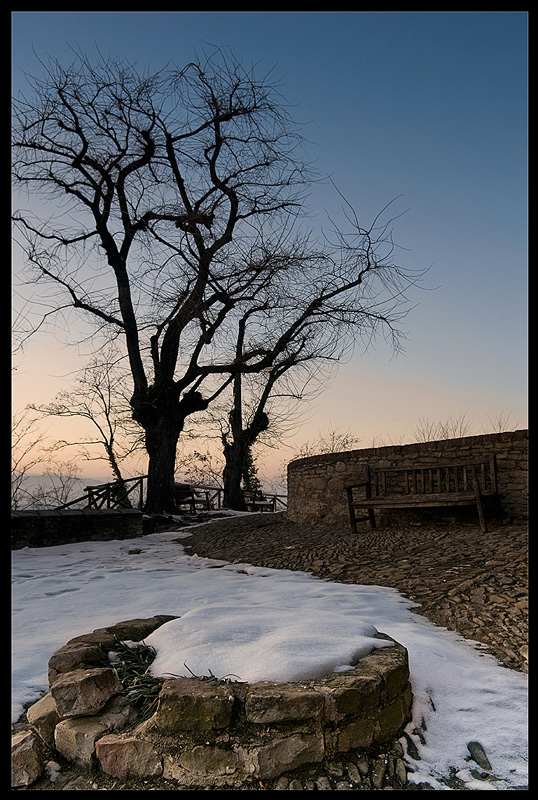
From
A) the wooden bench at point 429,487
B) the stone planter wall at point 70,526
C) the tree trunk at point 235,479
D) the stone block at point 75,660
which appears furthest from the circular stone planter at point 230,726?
the tree trunk at point 235,479

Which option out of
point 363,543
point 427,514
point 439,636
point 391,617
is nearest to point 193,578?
point 363,543

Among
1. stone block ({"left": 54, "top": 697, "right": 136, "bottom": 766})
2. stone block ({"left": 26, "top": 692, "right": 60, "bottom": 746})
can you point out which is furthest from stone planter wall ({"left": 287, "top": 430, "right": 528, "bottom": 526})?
stone block ({"left": 26, "top": 692, "right": 60, "bottom": 746})

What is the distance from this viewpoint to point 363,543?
7.10 m

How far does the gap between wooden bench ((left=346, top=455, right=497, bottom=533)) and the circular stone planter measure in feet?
16.3

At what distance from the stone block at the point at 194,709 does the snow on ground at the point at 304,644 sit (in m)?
0.22

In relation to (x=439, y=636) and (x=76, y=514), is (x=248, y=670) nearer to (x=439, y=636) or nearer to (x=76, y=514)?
(x=439, y=636)

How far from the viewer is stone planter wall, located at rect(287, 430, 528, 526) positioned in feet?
24.3

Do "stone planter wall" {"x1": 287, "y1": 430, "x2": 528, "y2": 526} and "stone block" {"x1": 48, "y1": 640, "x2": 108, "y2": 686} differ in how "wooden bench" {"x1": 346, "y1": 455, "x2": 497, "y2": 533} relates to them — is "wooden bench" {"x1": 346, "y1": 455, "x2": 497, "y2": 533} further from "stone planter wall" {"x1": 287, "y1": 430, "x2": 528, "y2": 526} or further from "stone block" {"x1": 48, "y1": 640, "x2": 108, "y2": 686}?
"stone block" {"x1": 48, "y1": 640, "x2": 108, "y2": 686}

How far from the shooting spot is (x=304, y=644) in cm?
270

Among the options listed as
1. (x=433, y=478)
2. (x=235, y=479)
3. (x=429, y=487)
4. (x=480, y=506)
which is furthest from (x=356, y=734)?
(x=235, y=479)

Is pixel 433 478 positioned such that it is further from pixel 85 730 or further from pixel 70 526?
pixel 85 730

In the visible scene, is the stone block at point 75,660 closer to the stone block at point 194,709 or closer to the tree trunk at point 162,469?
the stone block at point 194,709
